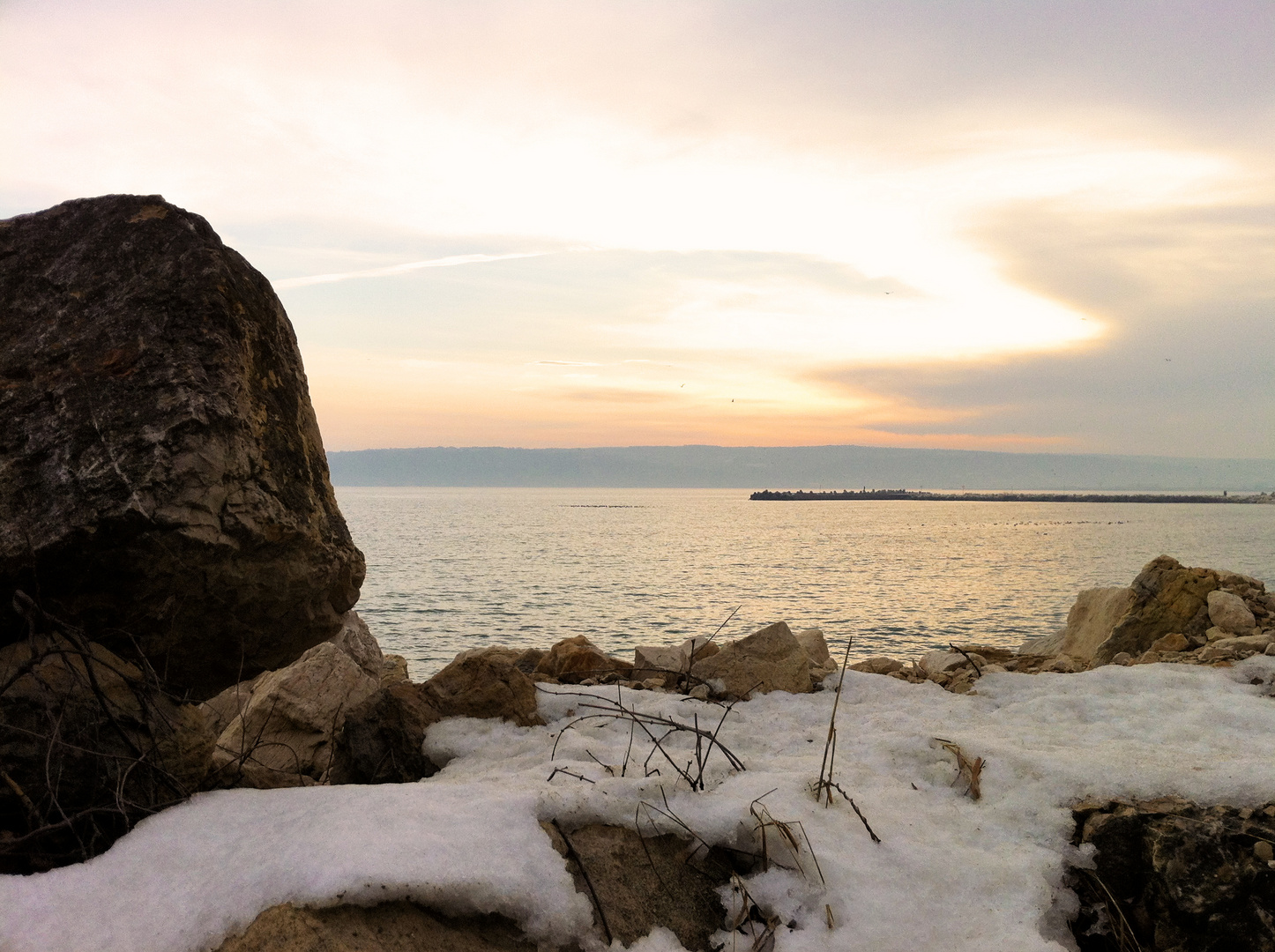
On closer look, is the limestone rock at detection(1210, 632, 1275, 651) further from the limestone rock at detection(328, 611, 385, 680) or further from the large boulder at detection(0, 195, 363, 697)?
the limestone rock at detection(328, 611, 385, 680)

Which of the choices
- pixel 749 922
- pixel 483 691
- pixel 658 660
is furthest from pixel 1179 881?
pixel 658 660

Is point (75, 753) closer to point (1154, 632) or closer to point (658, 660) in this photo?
point (658, 660)

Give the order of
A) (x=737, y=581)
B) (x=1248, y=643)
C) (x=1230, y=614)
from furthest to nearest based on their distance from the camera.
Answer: (x=737, y=581) < (x=1230, y=614) < (x=1248, y=643)

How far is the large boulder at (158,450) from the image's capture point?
3.41m

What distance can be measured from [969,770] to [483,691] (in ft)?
9.13

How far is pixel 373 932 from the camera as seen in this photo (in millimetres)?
2621

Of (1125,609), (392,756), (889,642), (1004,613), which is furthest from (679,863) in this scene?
(1004,613)

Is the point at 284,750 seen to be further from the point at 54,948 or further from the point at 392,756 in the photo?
the point at 54,948

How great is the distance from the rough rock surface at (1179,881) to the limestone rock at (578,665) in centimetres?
376

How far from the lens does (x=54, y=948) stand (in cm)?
240

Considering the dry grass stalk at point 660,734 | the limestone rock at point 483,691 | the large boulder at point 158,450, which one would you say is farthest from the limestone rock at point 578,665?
the large boulder at point 158,450

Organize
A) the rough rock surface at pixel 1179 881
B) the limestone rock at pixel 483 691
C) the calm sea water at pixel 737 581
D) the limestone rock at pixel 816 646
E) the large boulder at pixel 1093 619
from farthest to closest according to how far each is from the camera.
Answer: the calm sea water at pixel 737 581, the large boulder at pixel 1093 619, the limestone rock at pixel 816 646, the limestone rock at pixel 483 691, the rough rock surface at pixel 1179 881

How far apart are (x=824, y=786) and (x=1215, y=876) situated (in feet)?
5.09

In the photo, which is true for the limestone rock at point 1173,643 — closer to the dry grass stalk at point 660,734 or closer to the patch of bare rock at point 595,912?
the dry grass stalk at point 660,734
